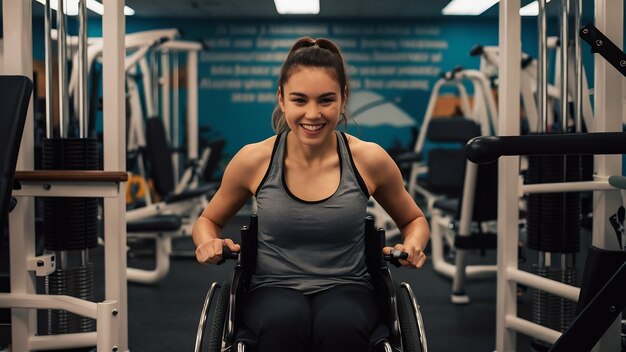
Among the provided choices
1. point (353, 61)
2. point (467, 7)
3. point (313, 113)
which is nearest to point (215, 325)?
point (313, 113)

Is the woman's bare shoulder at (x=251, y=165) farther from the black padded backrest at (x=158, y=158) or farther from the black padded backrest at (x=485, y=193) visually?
the black padded backrest at (x=158, y=158)

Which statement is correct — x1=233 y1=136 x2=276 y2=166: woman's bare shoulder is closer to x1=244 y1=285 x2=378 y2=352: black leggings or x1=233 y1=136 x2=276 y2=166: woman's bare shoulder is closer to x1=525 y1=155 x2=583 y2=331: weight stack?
x1=244 y1=285 x2=378 y2=352: black leggings

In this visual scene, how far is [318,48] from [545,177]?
45.8 inches

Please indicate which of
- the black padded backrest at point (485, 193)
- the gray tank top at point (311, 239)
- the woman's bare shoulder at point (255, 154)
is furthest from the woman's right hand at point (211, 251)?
the black padded backrest at point (485, 193)

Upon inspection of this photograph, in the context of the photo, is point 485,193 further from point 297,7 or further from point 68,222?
point 297,7

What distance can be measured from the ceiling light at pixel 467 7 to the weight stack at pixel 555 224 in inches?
225

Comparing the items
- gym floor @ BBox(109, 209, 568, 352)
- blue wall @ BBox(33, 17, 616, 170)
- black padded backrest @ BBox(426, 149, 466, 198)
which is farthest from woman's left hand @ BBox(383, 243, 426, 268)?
blue wall @ BBox(33, 17, 616, 170)

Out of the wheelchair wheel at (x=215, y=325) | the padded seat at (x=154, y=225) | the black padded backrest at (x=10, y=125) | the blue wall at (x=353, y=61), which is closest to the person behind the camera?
the wheelchair wheel at (x=215, y=325)

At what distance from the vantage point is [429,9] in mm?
8086

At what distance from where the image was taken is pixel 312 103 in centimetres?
141

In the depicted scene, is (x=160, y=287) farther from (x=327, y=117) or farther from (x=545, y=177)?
(x=327, y=117)

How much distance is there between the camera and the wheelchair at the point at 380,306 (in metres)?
1.27

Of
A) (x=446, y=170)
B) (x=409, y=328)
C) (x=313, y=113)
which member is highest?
(x=313, y=113)

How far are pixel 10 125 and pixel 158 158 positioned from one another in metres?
2.40
